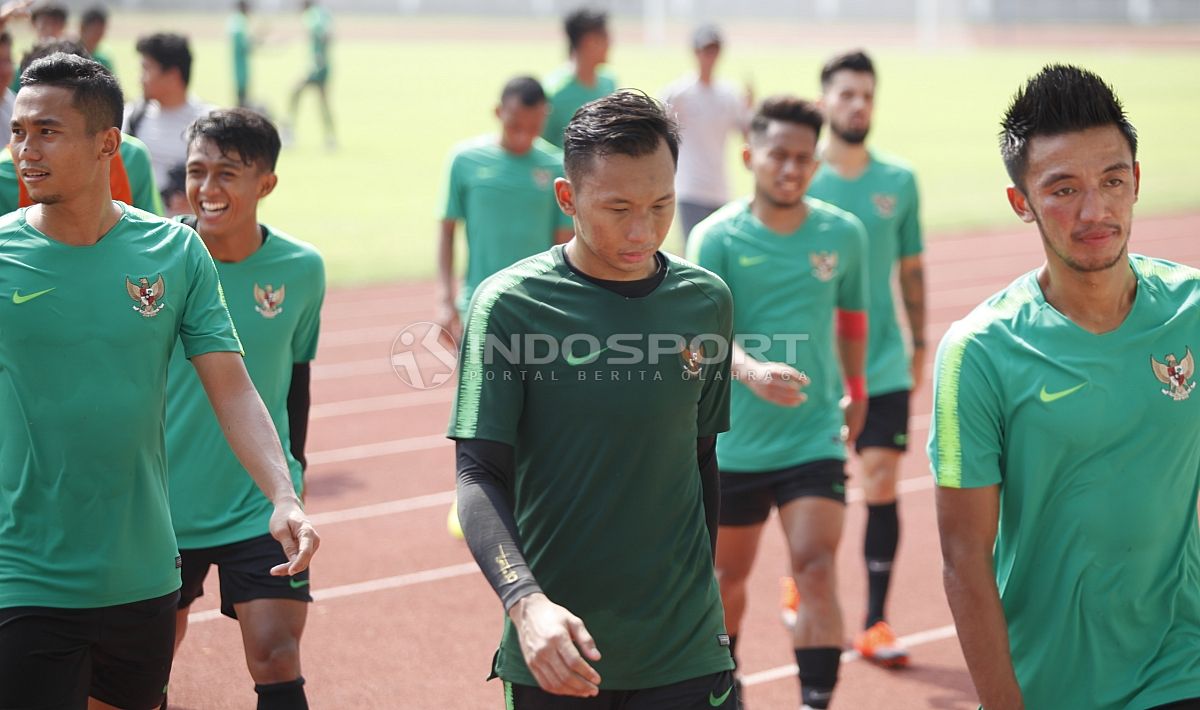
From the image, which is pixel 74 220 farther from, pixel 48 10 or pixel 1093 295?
pixel 48 10

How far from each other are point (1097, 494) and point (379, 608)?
445 cm

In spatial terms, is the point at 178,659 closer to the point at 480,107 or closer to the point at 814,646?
the point at 814,646

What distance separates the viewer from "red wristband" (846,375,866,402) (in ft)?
18.8

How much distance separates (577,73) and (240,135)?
538 centimetres

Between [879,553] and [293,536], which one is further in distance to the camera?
[879,553]

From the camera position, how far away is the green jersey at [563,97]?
379 inches

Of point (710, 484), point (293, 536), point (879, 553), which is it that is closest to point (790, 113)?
point (879, 553)

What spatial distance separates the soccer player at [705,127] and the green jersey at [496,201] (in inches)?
141

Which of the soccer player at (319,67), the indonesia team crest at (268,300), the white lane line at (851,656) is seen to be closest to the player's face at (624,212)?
the indonesia team crest at (268,300)

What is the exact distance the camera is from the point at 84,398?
133 inches

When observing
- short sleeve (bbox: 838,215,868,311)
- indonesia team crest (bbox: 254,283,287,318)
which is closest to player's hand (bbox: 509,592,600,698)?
indonesia team crest (bbox: 254,283,287,318)

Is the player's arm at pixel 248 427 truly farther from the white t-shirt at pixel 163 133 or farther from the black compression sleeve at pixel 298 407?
the white t-shirt at pixel 163 133

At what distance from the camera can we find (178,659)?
598 cm

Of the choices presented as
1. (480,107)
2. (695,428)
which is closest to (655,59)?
(480,107)
